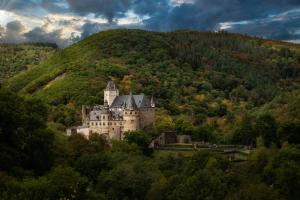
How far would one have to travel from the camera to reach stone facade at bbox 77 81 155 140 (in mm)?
105562

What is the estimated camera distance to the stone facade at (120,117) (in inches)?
4156

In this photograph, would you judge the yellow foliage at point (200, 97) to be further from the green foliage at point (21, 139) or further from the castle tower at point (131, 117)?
the green foliage at point (21, 139)

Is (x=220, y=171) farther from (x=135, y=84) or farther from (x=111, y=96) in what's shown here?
(x=135, y=84)

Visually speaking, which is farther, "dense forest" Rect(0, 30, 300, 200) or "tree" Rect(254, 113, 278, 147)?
"tree" Rect(254, 113, 278, 147)

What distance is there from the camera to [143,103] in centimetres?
10956

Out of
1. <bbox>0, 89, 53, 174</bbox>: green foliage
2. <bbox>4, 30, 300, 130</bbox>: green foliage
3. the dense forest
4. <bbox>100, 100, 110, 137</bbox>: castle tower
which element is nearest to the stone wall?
the dense forest

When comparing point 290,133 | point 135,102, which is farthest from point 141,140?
point 290,133

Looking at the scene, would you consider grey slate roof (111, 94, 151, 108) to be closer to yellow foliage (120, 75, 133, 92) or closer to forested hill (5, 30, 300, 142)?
forested hill (5, 30, 300, 142)

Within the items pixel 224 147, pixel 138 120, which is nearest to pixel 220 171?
pixel 224 147

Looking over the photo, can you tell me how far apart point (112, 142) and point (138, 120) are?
473 inches

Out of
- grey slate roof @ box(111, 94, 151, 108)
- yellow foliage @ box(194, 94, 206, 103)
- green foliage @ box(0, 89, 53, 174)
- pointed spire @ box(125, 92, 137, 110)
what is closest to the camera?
green foliage @ box(0, 89, 53, 174)

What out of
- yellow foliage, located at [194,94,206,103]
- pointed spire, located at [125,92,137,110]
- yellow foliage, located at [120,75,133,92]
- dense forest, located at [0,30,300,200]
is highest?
yellow foliage, located at [120,75,133,92]

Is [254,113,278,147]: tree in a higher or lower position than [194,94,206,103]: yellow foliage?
lower

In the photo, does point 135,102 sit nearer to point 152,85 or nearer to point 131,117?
point 131,117
